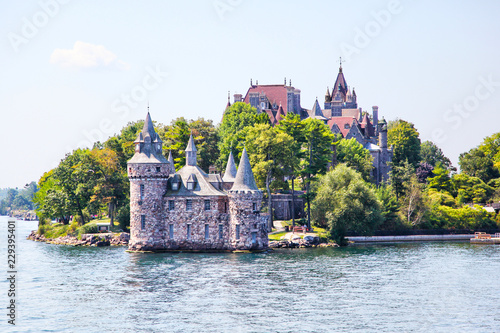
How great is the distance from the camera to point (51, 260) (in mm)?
69125

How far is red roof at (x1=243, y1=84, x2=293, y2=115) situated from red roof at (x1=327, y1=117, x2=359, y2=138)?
31.1 ft

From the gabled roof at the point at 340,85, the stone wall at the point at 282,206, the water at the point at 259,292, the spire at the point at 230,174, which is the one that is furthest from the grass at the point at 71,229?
the gabled roof at the point at 340,85

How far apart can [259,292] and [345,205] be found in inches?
1367

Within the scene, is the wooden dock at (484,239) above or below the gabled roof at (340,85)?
below

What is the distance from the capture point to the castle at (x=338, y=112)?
395ft

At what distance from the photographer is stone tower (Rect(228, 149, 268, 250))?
70188 millimetres

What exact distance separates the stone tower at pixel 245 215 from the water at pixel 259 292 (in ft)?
7.57

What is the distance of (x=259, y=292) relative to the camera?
48031 millimetres

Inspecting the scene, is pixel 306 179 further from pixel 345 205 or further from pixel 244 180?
Result: pixel 244 180

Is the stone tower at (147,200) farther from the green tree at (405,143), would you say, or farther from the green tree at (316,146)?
the green tree at (405,143)

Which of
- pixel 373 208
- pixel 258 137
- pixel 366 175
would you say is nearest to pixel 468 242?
pixel 373 208

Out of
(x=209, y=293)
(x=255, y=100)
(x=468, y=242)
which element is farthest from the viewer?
(x=255, y=100)

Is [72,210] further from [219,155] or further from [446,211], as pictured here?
[446,211]

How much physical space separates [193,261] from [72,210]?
127ft
